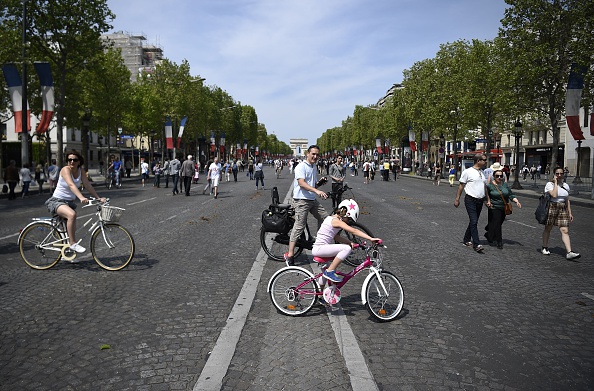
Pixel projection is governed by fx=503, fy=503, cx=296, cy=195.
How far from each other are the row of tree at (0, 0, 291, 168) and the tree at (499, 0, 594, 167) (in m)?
24.5

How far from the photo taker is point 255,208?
16.7 meters

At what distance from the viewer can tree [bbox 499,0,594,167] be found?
83.4 ft

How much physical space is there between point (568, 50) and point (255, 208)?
65.8 feet

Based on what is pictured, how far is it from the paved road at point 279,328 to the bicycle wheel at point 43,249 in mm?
145

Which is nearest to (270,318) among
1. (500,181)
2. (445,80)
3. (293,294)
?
(293,294)

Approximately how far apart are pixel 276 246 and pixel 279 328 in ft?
14.1

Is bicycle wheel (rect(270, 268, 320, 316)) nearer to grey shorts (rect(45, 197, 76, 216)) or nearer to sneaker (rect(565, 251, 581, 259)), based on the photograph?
grey shorts (rect(45, 197, 76, 216))

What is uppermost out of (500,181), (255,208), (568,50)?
(568,50)

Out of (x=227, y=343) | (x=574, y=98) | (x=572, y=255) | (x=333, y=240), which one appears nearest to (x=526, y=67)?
(x=574, y=98)

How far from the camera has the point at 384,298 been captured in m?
5.14

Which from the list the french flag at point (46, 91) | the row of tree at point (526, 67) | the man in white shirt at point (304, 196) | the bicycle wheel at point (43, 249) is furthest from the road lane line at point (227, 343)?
the row of tree at point (526, 67)

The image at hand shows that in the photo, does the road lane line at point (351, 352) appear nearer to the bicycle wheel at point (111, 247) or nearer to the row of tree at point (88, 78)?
the bicycle wheel at point (111, 247)

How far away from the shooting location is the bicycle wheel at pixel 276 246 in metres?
8.08

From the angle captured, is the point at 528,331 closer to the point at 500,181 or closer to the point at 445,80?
the point at 500,181
